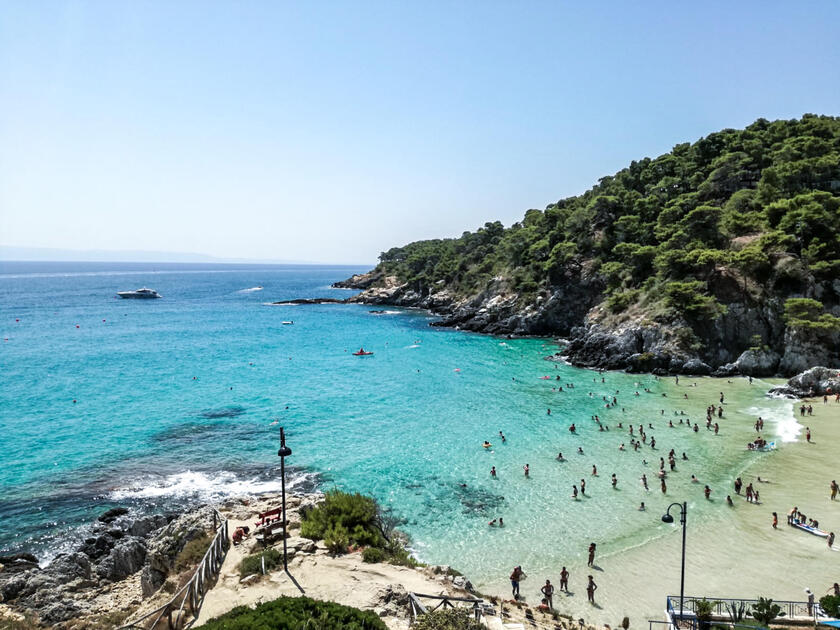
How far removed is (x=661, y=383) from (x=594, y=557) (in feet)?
105

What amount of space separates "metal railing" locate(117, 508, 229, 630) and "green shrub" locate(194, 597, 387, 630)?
2456mm

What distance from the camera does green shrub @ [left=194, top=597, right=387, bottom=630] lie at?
9891 millimetres

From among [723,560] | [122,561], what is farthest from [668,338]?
[122,561]

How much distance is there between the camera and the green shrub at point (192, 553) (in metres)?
17.1

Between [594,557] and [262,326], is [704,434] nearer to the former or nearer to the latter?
[594,557]

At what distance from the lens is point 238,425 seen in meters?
36.9

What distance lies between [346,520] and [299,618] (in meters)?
9.02

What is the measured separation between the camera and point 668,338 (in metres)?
51.2

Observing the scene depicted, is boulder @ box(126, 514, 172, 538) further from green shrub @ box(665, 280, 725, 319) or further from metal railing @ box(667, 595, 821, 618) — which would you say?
green shrub @ box(665, 280, 725, 319)

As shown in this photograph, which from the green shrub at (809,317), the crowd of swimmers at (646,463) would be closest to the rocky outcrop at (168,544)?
the crowd of swimmers at (646,463)

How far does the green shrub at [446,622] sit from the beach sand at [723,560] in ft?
21.8

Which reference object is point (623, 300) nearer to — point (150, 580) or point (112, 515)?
point (112, 515)

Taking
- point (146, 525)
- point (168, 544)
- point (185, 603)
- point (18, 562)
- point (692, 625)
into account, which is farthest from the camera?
point (146, 525)

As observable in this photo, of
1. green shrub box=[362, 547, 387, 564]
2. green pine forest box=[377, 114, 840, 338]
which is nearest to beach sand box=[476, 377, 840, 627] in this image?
green shrub box=[362, 547, 387, 564]
